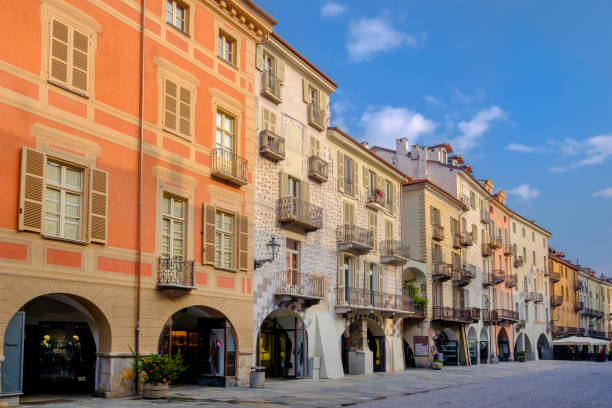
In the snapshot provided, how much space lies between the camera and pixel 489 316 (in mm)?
50500

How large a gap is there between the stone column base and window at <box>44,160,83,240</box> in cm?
341

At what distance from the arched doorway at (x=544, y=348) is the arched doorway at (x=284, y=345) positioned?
46336 millimetres

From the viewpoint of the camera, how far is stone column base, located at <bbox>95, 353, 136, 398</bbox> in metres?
17.7

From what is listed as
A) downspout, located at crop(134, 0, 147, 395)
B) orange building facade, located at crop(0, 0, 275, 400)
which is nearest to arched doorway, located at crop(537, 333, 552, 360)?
orange building facade, located at crop(0, 0, 275, 400)

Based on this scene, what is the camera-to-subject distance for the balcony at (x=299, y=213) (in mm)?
26047

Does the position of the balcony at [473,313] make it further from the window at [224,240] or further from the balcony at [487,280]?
the window at [224,240]

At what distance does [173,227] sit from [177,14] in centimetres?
683

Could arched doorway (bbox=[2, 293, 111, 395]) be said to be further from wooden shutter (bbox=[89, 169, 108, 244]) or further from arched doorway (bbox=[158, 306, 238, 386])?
arched doorway (bbox=[158, 306, 238, 386])

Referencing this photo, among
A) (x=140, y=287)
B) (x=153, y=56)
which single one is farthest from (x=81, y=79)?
(x=140, y=287)

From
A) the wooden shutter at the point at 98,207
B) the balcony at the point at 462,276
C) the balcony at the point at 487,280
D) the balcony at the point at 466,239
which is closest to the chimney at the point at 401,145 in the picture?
the balcony at the point at 466,239

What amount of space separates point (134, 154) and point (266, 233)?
7.47 meters

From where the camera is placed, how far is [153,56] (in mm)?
20078

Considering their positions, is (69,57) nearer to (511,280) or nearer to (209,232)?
(209,232)

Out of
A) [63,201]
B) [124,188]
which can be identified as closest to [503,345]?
[124,188]
